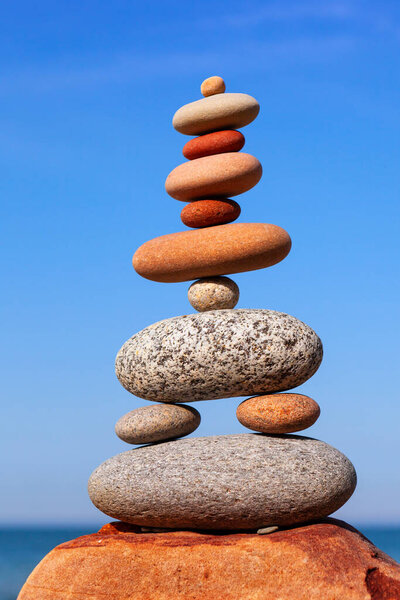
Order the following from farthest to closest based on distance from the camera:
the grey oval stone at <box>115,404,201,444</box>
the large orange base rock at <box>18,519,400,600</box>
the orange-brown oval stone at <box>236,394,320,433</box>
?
the grey oval stone at <box>115,404,201,444</box>, the orange-brown oval stone at <box>236,394,320,433</box>, the large orange base rock at <box>18,519,400,600</box>

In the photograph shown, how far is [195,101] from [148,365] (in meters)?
4.36

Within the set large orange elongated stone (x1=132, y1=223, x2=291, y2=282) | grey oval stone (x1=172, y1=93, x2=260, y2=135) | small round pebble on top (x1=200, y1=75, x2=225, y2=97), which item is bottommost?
large orange elongated stone (x1=132, y1=223, x2=291, y2=282)

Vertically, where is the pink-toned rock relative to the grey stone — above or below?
above

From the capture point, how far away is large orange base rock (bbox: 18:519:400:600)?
8.80 m

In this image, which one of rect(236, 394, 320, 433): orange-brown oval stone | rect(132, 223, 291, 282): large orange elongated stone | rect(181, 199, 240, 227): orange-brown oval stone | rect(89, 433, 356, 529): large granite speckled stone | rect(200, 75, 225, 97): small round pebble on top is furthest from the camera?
rect(200, 75, 225, 97): small round pebble on top

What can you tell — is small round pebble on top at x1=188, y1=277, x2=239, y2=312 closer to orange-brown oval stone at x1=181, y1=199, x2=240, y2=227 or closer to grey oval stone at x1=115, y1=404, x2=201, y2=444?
orange-brown oval stone at x1=181, y1=199, x2=240, y2=227

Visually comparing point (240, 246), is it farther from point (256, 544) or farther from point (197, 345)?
point (256, 544)

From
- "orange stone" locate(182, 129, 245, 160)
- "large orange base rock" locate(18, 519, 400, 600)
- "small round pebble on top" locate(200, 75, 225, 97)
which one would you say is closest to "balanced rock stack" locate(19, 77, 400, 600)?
"large orange base rock" locate(18, 519, 400, 600)

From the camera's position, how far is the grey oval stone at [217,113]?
11.1 m

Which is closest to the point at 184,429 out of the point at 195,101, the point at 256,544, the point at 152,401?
the point at 152,401

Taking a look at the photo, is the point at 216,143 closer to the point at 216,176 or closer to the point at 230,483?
the point at 216,176

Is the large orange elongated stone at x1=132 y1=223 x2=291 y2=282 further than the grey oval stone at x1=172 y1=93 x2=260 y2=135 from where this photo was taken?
No

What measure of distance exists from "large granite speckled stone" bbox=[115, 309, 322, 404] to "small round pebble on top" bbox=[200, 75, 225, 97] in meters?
3.80

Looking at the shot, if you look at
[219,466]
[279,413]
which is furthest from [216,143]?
[219,466]
